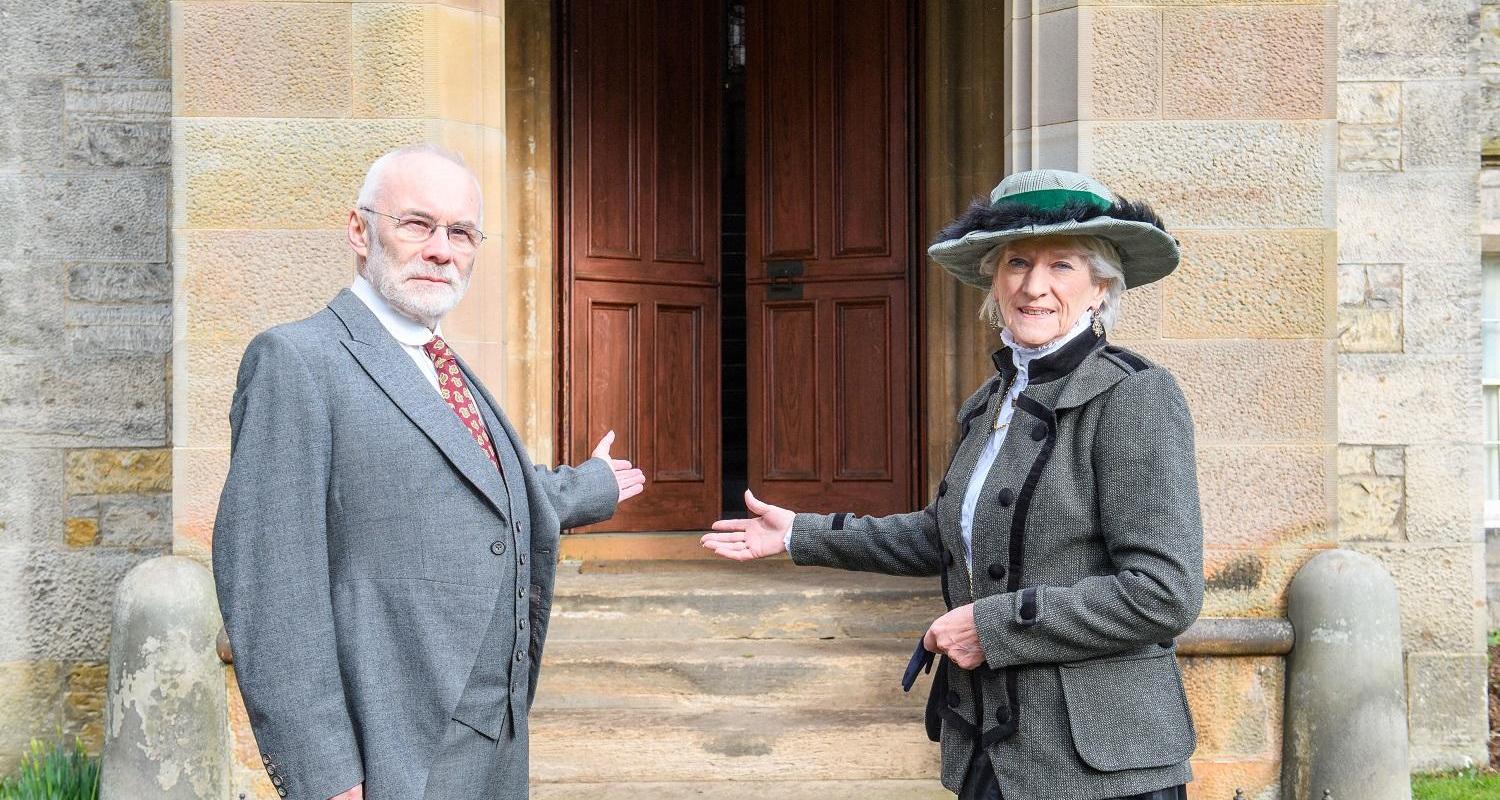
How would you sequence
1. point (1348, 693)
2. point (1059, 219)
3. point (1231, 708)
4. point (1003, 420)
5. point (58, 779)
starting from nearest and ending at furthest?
point (1059, 219)
point (1003, 420)
point (1348, 693)
point (1231, 708)
point (58, 779)

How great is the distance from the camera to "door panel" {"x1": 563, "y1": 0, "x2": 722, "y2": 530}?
601 centimetres

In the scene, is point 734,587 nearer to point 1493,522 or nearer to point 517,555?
point 517,555

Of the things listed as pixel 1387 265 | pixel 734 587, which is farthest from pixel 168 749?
pixel 1387 265

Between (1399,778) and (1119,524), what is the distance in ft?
8.02

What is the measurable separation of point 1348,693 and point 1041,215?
94.9 inches

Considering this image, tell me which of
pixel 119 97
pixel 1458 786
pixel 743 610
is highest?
pixel 119 97

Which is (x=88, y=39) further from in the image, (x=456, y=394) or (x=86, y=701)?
(x=456, y=394)

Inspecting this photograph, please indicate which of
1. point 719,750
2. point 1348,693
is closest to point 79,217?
point 719,750

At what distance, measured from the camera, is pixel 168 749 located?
3922 mm

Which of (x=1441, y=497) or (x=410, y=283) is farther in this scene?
(x=1441, y=497)

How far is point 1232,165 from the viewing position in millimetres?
4137

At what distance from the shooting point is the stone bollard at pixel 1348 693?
3.91m

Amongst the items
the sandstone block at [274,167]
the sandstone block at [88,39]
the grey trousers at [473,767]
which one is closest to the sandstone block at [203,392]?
the sandstone block at [274,167]

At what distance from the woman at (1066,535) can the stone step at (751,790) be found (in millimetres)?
1857
